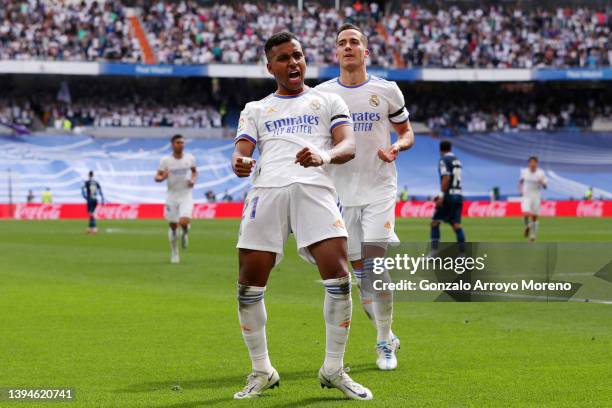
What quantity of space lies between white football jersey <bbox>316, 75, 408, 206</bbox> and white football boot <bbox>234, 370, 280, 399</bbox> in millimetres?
2632

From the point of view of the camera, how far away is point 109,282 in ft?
58.8

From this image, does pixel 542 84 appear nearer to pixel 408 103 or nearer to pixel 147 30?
pixel 408 103

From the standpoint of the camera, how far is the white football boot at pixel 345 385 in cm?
698

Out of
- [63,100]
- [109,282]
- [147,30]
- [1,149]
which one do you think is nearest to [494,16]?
[147,30]

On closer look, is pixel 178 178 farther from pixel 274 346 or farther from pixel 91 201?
pixel 91 201

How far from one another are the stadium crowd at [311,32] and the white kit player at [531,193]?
110 feet

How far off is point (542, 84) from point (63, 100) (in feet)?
99.9

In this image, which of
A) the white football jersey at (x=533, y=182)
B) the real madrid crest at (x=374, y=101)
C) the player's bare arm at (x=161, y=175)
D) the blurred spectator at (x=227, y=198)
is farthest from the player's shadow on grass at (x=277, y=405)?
the blurred spectator at (x=227, y=198)

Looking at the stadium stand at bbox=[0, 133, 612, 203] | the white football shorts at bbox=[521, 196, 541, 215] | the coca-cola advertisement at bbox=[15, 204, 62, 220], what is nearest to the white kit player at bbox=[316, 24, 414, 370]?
the white football shorts at bbox=[521, 196, 541, 215]

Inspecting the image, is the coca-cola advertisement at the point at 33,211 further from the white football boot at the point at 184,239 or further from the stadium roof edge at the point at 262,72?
the white football boot at the point at 184,239

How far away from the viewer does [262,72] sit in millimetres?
63469

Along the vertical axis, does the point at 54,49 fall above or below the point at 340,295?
below

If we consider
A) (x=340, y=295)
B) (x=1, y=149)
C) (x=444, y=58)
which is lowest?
(x=1, y=149)

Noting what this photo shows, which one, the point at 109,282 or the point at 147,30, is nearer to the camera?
the point at 109,282
